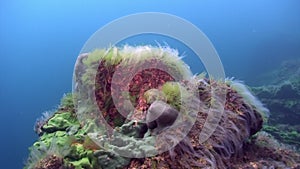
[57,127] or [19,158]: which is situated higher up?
[19,158]

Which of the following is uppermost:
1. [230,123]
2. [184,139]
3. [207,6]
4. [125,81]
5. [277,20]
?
[207,6]

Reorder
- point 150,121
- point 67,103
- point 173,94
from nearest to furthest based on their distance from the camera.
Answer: point 150,121
point 173,94
point 67,103

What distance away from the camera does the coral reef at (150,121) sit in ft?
11.5

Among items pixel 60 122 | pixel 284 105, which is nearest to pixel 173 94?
pixel 60 122

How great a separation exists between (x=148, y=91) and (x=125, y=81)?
0.53 meters

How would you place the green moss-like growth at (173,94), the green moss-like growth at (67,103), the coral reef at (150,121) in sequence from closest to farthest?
the coral reef at (150,121)
the green moss-like growth at (173,94)
the green moss-like growth at (67,103)

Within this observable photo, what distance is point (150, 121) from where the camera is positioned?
3.71m

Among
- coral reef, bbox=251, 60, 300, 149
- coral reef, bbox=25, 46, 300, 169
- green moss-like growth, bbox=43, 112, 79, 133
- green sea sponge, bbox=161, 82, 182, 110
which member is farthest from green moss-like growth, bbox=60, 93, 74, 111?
coral reef, bbox=251, 60, 300, 149

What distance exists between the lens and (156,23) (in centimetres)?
450

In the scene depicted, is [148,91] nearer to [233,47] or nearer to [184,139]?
[184,139]

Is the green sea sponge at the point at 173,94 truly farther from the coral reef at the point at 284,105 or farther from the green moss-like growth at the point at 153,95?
the coral reef at the point at 284,105

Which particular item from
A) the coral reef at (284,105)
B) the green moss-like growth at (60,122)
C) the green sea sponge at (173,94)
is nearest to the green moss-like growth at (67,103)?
the green moss-like growth at (60,122)

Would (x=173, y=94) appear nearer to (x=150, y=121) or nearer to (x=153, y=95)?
(x=153, y=95)

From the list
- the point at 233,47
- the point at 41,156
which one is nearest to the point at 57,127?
the point at 41,156
